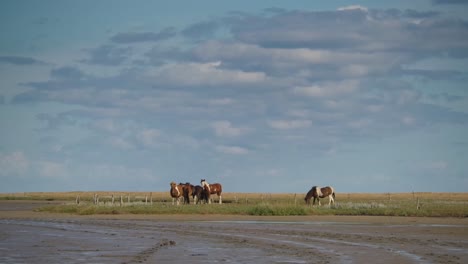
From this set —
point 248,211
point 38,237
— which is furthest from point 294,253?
point 248,211

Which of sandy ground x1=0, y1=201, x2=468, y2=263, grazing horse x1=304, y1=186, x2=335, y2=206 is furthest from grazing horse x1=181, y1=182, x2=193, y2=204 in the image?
sandy ground x1=0, y1=201, x2=468, y2=263

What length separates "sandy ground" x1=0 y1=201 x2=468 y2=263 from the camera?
21.3 m

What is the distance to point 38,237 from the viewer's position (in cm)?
2856

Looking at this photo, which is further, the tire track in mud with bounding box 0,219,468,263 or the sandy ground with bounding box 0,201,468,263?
the tire track in mud with bounding box 0,219,468,263

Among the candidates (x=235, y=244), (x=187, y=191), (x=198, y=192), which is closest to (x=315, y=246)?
(x=235, y=244)

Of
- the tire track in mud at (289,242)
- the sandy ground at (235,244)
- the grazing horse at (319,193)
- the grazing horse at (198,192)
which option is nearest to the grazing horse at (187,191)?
the grazing horse at (198,192)

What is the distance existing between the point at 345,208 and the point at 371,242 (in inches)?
942

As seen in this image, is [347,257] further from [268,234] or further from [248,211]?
[248,211]

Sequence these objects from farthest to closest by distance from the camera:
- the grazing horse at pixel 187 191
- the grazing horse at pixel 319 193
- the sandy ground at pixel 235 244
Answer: the grazing horse at pixel 319 193, the grazing horse at pixel 187 191, the sandy ground at pixel 235 244

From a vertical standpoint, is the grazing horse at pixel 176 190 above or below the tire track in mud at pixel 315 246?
above

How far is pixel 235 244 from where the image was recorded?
26.0 meters

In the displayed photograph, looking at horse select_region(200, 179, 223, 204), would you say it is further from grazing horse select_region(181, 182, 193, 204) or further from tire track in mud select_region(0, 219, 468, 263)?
tire track in mud select_region(0, 219, 468, 263)

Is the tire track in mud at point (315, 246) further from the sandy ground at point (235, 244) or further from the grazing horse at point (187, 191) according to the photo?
the grazing horse at point (187, 191)

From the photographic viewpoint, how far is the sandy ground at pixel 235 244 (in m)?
21.3
